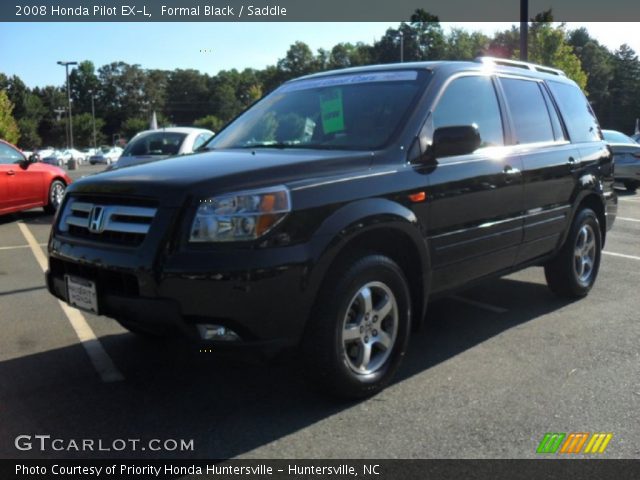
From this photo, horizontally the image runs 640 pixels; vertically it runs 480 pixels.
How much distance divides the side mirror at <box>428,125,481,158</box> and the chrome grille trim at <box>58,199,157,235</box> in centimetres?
178

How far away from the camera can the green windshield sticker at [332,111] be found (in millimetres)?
4176

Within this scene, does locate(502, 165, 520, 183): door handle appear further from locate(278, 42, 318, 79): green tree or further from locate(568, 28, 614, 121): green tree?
locate(278, 42, 318, 79): green tree

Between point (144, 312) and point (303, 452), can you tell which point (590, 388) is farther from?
point (144, 312)

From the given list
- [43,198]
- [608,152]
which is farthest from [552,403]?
[43,198]

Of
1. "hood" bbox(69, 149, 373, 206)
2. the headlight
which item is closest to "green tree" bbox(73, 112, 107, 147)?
"hood" bbox(69, 149, 373, 206)

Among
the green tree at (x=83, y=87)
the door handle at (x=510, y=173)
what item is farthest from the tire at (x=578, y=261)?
the green tree at (x=83, y=87)

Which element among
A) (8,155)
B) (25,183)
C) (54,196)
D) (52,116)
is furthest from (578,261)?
(52,116)

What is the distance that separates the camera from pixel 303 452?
300cm

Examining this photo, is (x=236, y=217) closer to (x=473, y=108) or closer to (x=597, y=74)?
(x=473, y=108)

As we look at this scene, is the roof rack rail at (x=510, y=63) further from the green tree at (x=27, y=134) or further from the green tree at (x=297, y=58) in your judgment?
the green tree at (x=297, y=58)

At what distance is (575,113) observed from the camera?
19.2ft

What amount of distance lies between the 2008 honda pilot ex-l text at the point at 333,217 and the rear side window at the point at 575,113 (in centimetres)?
43

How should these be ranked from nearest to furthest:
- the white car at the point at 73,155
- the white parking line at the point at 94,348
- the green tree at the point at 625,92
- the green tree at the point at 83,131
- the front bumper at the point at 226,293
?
the front bumper at the point at 226,293
the white parking line at the point at 94,348
the white car at the point at 73,155
the green tree at the point at 625,92
the green tree at the point at 83,131

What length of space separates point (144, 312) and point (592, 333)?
3439 millimetres
